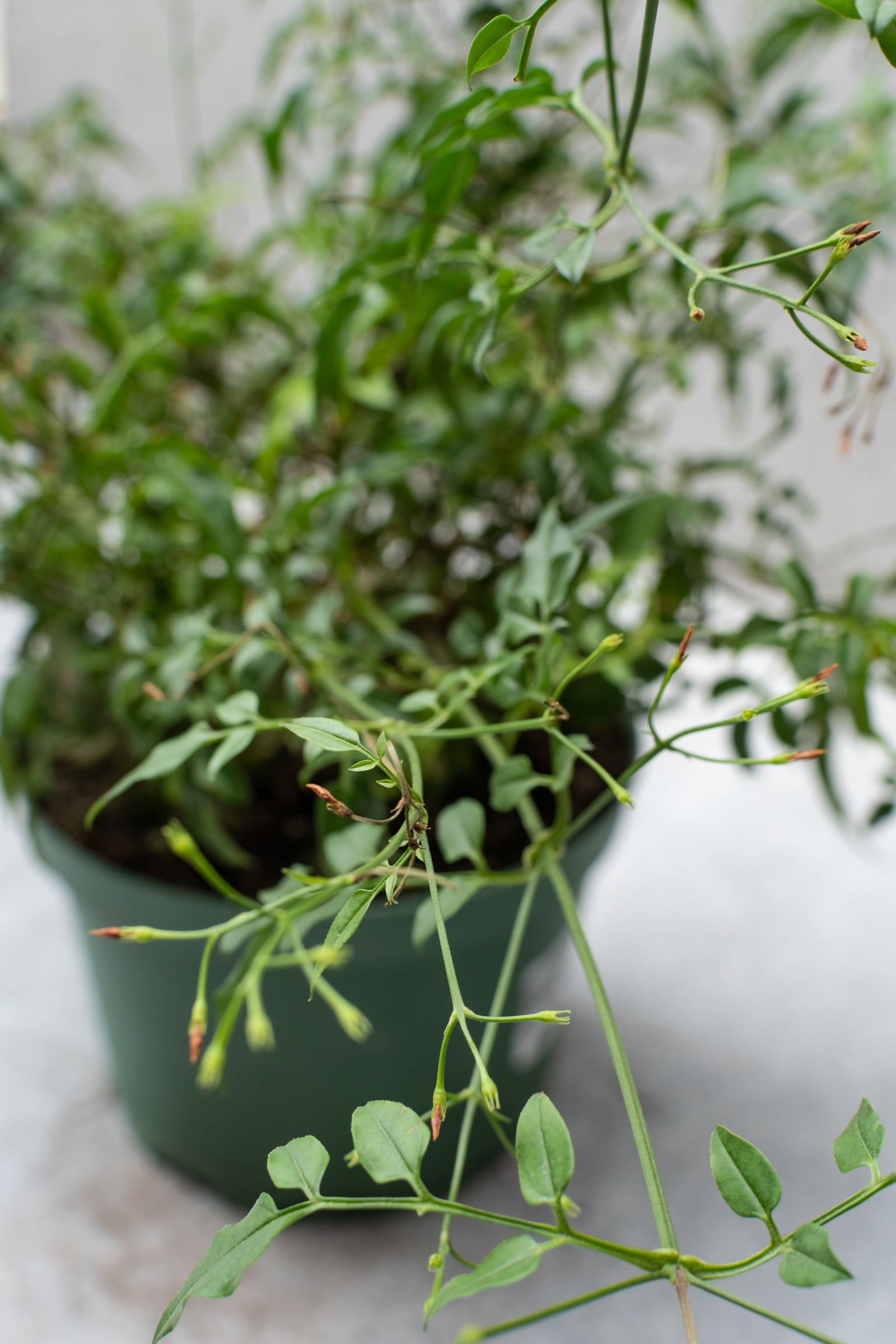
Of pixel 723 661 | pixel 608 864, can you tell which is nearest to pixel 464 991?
pixel 608 864

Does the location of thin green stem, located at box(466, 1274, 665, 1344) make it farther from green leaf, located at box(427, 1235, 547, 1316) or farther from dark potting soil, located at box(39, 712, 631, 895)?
dark potting soil, located at box(39, 712, 631, 895)

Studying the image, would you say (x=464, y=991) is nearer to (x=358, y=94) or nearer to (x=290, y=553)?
(x=290, y=553)

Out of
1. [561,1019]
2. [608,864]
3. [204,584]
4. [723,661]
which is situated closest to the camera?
[561,1019]

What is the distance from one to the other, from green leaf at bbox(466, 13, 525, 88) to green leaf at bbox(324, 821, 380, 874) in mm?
165

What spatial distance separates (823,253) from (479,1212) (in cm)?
42

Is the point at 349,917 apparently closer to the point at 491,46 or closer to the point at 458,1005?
the point at 458,1005

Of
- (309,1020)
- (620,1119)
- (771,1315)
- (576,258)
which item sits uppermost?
(576,258)

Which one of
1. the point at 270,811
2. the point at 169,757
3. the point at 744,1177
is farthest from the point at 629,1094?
the point at 270,811

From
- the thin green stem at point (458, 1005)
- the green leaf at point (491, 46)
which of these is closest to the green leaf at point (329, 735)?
the thin green stem at point (458, 1005)

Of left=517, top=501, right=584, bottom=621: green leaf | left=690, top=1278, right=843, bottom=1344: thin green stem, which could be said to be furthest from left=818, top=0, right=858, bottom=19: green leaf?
left=690, top=1278, right=843, bottom=1344: thin green stem

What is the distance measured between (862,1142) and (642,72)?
21 cm

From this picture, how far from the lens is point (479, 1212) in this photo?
0.58ft

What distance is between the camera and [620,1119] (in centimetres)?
50

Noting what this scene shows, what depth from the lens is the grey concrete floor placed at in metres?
0.41
